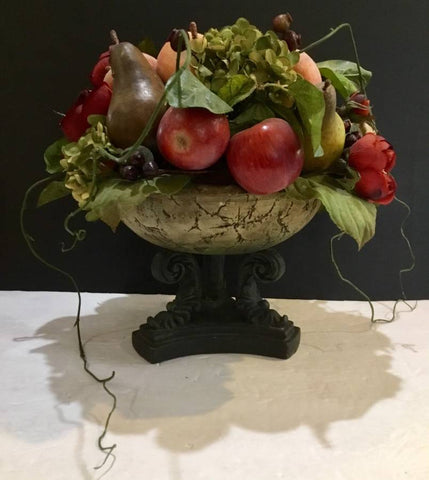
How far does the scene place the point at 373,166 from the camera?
0.60 metres

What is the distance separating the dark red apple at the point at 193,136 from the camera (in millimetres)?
541

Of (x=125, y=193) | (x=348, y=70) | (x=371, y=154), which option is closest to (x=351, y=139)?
(x=371, y=154)

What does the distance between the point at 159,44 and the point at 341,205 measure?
1.30 ft

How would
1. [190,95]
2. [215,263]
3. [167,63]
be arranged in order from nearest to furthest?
[190,95] < [167,63] < [215,263]

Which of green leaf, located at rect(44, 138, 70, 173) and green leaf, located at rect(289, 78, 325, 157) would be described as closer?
green leaf, located at rect(289, 78, 325, 157)

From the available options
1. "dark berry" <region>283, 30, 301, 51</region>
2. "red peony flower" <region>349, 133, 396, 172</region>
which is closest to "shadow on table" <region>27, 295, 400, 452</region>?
"red peony flower" <region>349, 133, 396, 172</region>

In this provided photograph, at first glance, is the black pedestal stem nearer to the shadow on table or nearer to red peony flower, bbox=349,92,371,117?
the shadow on table

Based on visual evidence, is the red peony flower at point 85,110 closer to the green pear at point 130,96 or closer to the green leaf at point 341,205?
the green pear at point 130,96

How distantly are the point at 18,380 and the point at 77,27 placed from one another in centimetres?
48

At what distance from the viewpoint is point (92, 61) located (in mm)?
841

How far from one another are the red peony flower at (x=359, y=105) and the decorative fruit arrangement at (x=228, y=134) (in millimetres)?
36

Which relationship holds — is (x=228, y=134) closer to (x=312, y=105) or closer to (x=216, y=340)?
(x=312, y=105)

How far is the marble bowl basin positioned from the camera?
0.59 meters

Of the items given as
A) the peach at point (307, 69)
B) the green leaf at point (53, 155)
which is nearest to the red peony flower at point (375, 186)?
the peach at point (307, 69)
